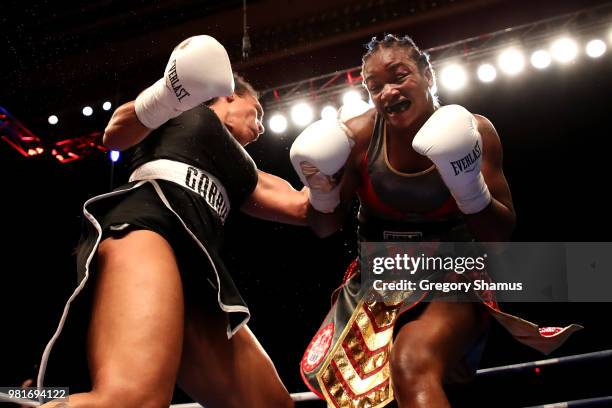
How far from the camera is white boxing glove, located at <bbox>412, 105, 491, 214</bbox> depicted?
1.63 metres

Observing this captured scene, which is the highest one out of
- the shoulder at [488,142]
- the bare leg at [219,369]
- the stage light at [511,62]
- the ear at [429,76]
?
the stage light at [511,62]

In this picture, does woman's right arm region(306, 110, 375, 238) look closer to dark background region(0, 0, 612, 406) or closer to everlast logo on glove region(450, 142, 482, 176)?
everlast logo on glove region(450, 142, 482, 176)

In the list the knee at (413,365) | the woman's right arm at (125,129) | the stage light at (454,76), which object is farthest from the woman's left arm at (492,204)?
the stage light at (454,76)

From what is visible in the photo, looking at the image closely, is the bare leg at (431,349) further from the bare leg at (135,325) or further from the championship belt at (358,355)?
the bare leg at (135,325)

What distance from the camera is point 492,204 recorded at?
1.73 meters

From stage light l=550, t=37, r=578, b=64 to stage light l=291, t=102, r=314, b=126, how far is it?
1676mm

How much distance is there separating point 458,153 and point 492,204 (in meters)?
0.20

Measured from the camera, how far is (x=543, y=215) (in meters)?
5.27

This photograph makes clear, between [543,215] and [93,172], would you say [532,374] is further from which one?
[93,172]

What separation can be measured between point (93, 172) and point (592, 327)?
180 inches

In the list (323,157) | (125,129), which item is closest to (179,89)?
(125,129)

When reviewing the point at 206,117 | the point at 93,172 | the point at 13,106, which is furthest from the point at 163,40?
the point at 206,117

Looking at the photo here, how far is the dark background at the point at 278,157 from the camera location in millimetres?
4348

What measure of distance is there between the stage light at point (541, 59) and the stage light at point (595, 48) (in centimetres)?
24
